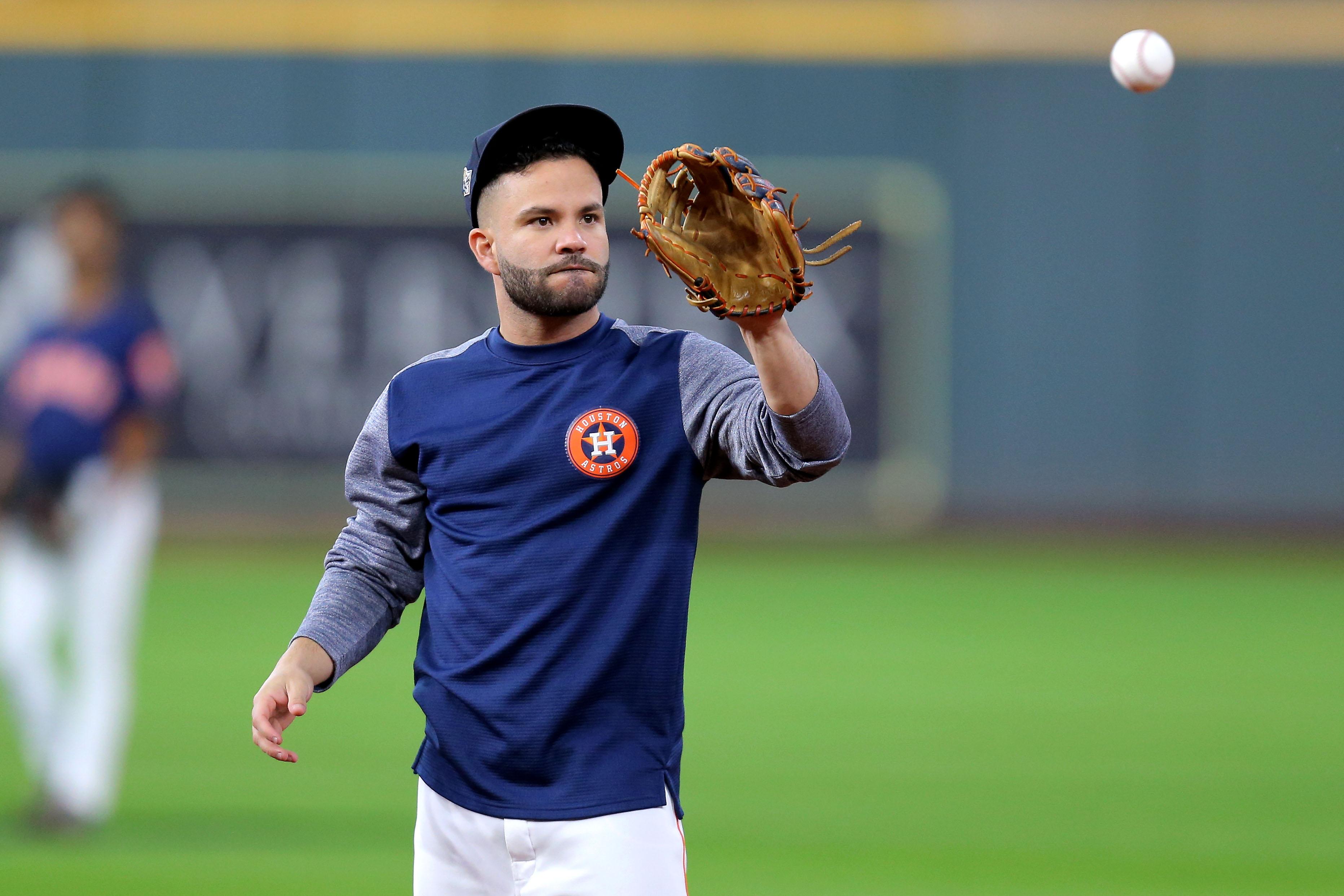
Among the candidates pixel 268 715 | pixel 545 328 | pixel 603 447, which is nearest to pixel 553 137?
pixel 545 328

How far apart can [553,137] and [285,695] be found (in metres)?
1.12

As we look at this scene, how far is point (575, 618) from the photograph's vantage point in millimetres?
3062

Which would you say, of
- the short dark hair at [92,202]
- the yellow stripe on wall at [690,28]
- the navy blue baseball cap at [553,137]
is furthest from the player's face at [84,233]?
the yellow stripe on wall at [690,28]

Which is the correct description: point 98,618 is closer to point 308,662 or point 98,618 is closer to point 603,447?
point 308,662

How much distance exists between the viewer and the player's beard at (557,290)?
10.2 feet

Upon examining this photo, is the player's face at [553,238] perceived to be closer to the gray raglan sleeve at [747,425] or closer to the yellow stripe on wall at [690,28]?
the gray raglan sleeve at [747,425]

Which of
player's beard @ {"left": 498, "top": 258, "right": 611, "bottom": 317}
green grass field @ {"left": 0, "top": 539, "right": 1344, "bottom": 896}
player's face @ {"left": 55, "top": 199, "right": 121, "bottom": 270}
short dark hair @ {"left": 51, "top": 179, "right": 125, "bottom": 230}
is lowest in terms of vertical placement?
green grass field @ {"left": 0, "top": 539, "right": 1344, "bottom": 896}

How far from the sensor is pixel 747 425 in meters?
2.91

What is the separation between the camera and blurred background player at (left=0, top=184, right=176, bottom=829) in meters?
6.46

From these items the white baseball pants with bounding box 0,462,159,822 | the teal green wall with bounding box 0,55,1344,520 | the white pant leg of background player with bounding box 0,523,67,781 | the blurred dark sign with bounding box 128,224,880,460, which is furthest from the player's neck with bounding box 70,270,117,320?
the teal green wall with bounding box 0,55,1344,520

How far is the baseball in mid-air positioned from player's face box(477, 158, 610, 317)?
211 centimetres

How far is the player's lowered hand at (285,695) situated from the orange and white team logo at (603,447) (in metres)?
0.62

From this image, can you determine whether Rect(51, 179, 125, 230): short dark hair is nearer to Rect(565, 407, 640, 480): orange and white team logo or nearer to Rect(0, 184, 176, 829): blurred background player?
Rect(0, 184, 176, 829): blurred background player

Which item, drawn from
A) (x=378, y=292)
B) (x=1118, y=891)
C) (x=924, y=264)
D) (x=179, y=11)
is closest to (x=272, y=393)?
(x=378, y=292)
